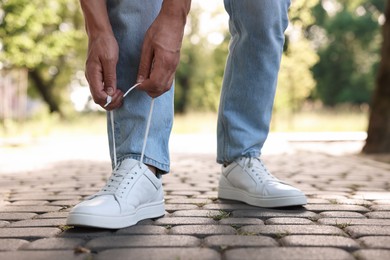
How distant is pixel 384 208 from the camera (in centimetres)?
258

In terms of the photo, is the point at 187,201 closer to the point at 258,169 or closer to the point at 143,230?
the point at 258,169

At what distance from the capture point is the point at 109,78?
84.3 inches

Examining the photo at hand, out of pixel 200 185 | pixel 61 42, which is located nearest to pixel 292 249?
pixel 200 185

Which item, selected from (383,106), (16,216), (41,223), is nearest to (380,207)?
(41,223)

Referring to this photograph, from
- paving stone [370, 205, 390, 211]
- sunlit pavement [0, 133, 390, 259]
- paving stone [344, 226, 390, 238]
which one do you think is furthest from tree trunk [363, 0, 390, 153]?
paving stone [344, 226, 390, 238]

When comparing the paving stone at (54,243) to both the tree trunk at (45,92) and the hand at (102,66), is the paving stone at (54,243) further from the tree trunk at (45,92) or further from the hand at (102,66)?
the tree trunk at (45,92)

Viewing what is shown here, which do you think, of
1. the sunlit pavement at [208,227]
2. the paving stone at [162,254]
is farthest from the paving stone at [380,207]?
the paving stone at [162,254]

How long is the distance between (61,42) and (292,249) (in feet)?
41.1

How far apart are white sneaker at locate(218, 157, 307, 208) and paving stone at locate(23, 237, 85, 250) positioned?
92cm

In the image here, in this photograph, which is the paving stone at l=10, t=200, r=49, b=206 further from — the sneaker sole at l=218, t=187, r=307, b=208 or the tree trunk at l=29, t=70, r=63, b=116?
the tree trunk at l=29, t=70, r=63, b=116

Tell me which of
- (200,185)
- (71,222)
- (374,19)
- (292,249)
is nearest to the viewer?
(292,249)

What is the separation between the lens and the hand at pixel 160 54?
82.2 inches

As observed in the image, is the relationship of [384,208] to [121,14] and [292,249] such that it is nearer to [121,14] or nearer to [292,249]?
[292,249]

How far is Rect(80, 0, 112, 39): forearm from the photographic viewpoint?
2.17m
